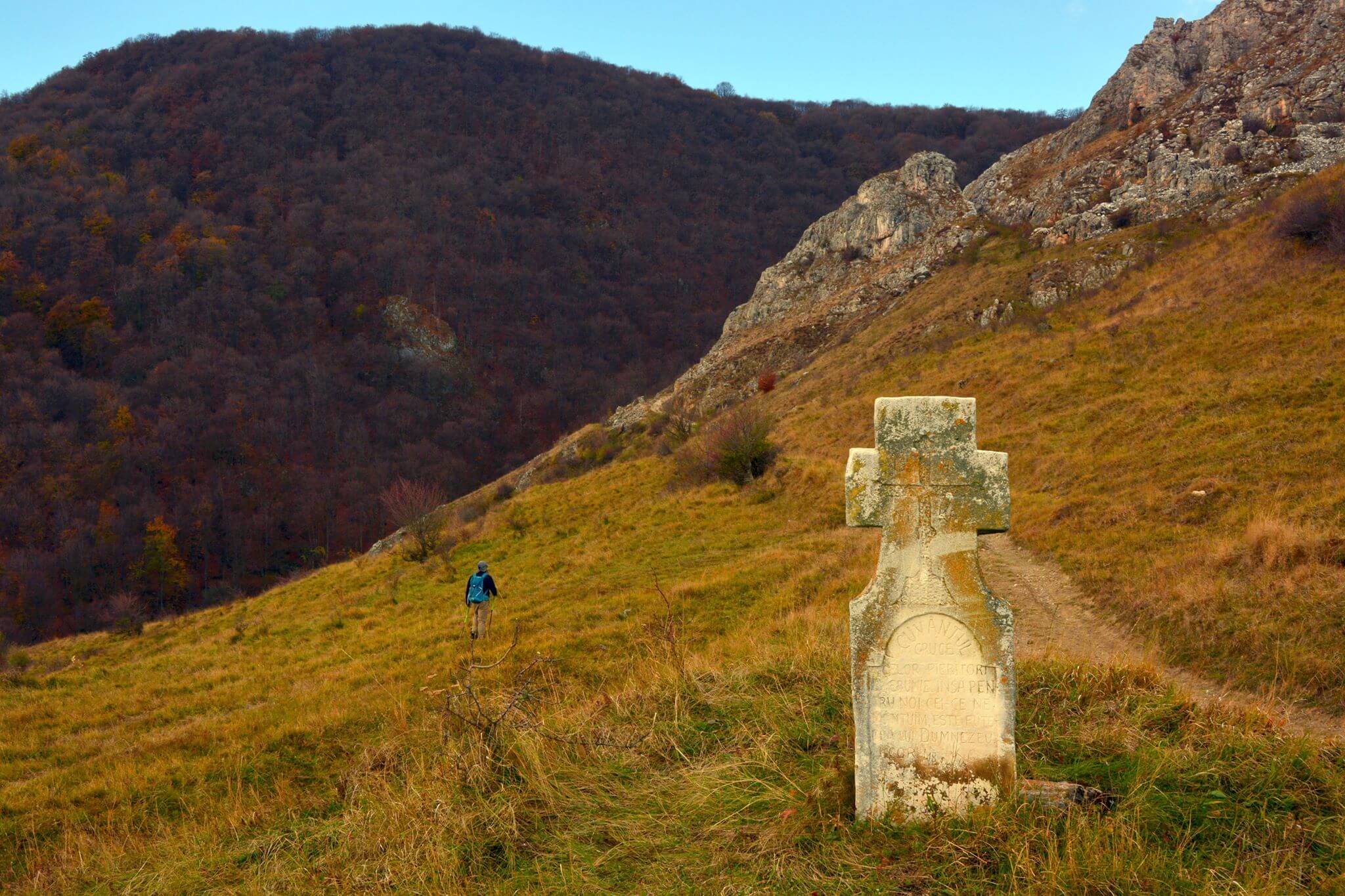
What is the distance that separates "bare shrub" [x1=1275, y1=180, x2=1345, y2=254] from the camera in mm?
16906

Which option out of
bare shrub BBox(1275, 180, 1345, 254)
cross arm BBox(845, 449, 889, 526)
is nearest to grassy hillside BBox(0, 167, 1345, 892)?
bare shrub BBox(1275, 180, 1345, 254)

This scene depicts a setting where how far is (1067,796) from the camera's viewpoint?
136 inches

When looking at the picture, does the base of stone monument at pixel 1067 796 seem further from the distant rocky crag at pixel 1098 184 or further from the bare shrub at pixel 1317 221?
the distant rocky crag at pixel 1098 184

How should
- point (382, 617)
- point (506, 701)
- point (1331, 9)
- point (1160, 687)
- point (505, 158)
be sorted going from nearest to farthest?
point (1160, 687), point (506, 701), point (382, 617), point (1331, 9), point (505, 158)

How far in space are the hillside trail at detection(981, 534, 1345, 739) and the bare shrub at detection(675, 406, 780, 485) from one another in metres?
8.78

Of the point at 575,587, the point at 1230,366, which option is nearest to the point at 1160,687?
the point at 575,587

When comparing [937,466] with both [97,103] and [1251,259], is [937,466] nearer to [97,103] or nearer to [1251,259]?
[1251,259]

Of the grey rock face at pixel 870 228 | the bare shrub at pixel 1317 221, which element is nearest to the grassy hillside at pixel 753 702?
the bare shrub at pixel 1317 221

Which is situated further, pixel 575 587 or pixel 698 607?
pixel 575 587

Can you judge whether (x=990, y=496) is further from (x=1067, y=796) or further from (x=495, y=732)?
(x=495, y=732)

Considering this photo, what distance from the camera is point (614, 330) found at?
94.2m

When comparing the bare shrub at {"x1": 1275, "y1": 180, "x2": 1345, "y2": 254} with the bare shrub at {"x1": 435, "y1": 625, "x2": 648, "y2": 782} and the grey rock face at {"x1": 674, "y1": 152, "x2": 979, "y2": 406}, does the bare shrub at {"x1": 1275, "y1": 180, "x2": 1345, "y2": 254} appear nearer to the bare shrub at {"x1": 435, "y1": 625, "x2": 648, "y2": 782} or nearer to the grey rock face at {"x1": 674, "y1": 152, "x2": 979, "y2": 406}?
the grey rock face at {"x1": 674, "y1": 152, "x2": 979, "y2": 406}

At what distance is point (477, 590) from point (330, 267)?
8928 centimetres

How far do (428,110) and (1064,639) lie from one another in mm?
133245
